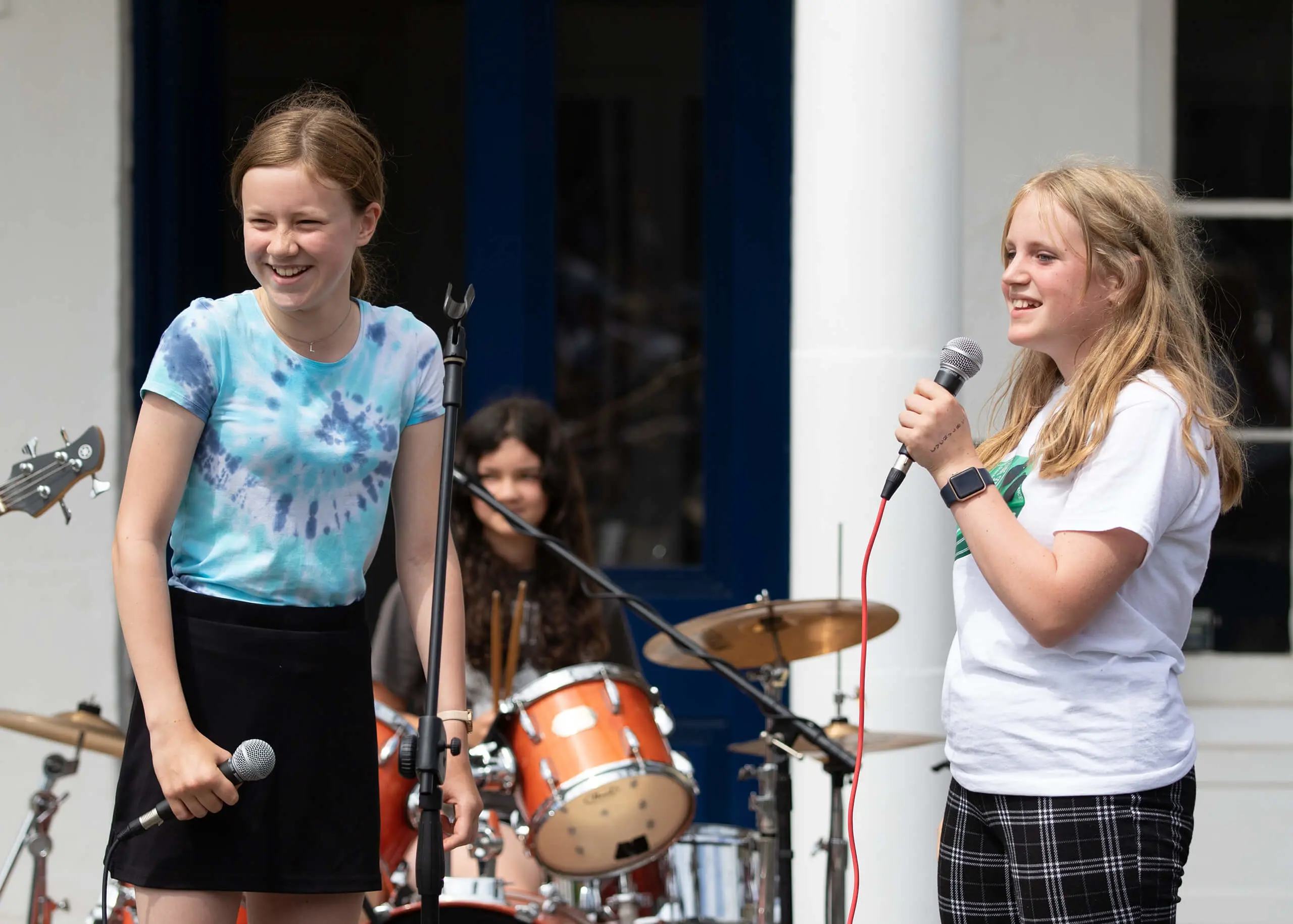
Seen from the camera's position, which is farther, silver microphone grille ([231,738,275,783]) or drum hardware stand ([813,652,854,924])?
drum hardware stand ([813,652,854,924])

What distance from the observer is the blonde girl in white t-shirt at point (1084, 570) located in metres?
1.81

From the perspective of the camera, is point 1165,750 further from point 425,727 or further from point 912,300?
point 912,300

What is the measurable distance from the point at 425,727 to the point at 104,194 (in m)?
2.88

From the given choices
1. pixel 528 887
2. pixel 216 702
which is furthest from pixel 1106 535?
pixel 528 887

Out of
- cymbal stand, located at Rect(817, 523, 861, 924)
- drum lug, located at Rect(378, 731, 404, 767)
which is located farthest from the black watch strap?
drum lug, located at Rect(378, 731, 404, 767)

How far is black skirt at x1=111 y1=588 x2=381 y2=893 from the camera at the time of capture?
1760 mm

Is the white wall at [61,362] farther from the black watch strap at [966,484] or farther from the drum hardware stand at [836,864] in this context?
the black watch strap at [966,484]

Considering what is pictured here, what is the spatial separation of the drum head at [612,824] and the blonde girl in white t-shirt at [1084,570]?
1052 millimetres

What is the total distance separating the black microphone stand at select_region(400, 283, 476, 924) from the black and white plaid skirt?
704mm

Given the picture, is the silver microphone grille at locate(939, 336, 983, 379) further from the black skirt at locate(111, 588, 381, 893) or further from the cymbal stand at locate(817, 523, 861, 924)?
the cymbal stand at locate(817, 523, 861, 924)

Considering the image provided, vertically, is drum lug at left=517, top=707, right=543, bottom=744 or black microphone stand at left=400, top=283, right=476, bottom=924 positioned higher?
black microphone stand at left=400, top=283, right=476, bottom=924

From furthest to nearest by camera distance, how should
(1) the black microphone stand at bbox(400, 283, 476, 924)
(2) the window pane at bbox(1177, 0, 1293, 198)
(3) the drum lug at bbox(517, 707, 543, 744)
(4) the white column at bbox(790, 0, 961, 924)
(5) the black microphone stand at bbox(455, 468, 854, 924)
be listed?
(2) the window pane at bbox(1177, 0, 1293, 198), (4) the white column at bbox(790, 0, 961, 924), (3) the drum lug at bbox(517, 707, 543, 744), (5) the black microphone stand at bbox(455, 468, 854, 924), (1) the black microphone stand at bbox(400, 283, 476, 924)

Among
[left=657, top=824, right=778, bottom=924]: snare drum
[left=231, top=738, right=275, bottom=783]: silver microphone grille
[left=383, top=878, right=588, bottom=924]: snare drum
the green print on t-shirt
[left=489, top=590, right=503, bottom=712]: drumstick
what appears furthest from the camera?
[left=657, top=824, right=778, bottom=924]: snare drum

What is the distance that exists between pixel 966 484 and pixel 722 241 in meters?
2.85
